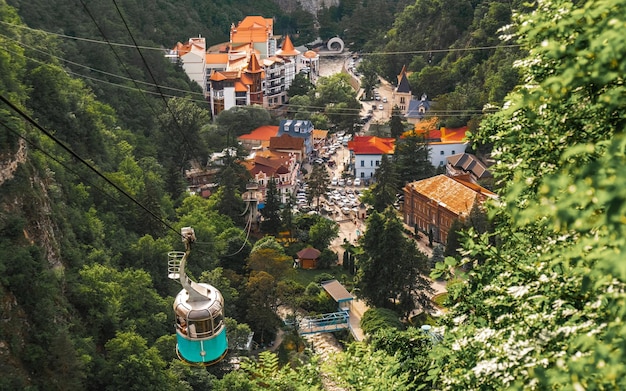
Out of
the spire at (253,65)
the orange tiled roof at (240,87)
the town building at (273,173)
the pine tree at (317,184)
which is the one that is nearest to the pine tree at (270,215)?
the town building at (273,173)

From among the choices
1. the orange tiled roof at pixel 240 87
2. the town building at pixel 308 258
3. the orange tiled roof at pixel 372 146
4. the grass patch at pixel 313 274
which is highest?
the orange tiled roof at pixel 240 87

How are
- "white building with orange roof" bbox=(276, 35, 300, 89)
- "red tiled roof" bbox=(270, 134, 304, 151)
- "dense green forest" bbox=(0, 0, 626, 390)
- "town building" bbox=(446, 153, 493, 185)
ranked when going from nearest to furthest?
1. "dense green forest" bbox=(0, 0, 626, 390)
2. "town building" bbox=(446, 153, 493, 185)
3. "red tiled roof" bbox=(270, 134, 304, 151)
4. "white building with orange roof" bbox=(276, 35, 300, 89)

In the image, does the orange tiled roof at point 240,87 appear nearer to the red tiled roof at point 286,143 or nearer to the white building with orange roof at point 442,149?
the red tiled roof at point 286,143

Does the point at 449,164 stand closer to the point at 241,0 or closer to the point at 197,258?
the point at 197,258

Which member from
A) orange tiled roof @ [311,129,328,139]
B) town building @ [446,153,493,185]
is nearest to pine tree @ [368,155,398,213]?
town building @ [446,153,493,185]

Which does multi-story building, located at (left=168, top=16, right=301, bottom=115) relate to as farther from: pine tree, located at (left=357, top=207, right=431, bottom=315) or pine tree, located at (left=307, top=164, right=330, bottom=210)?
pine tree, located at (left=357, top=207, right=431, bottom=315)

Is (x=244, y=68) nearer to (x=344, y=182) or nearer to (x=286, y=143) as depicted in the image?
(x=286, y=143)
